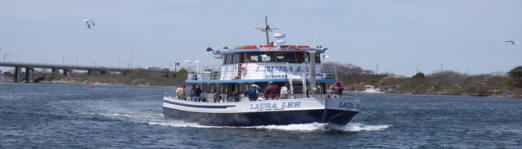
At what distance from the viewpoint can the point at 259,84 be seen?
33031 mm

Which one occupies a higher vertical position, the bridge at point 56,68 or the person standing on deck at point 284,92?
the bridge at point 56,68

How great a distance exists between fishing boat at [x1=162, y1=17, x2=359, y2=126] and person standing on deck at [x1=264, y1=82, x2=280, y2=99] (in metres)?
0.09

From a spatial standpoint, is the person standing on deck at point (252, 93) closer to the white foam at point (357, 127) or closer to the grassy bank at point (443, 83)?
the white foam at point (357, 127)

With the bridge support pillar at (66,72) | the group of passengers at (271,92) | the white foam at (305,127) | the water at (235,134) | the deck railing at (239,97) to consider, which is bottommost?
the water at (235,134)

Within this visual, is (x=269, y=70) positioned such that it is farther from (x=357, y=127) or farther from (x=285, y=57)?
(x=357, y=127)

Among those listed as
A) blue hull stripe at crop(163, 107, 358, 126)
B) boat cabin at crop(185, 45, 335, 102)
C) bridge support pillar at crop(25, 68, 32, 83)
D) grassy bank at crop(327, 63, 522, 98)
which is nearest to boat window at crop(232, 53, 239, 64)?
boat cabin at crop(185, 45, 335, 102)

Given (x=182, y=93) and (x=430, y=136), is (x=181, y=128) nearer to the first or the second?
(x=182, y=93)

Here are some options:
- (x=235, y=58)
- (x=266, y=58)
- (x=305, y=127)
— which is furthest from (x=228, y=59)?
(x=305, y=127)

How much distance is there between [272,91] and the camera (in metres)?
31.0

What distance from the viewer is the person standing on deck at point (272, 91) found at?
3091 cm

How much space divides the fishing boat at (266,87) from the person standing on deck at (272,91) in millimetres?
91

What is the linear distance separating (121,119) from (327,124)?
15.2 metres

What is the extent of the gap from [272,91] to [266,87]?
33.1 inches

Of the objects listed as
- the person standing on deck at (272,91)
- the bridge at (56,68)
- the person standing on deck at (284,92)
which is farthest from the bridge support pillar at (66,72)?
the person standing on deck at (284,92)
